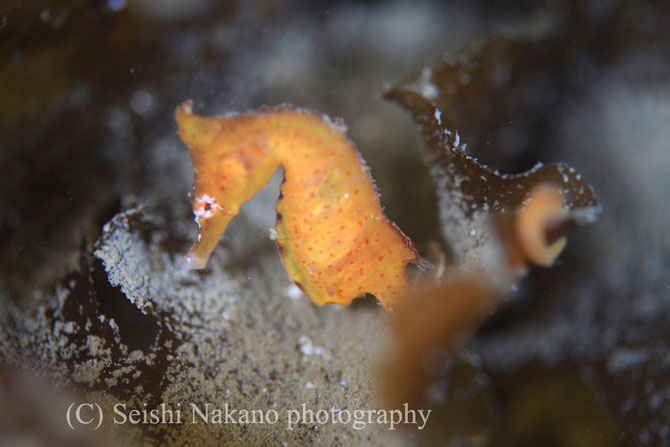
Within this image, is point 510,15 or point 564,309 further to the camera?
point 510,15

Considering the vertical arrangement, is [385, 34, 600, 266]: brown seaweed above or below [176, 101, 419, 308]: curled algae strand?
above

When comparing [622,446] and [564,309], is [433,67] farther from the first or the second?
[622,446]

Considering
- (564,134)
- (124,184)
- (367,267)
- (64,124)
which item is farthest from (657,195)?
(64,124)

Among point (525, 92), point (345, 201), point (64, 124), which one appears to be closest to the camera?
point (345, 201)

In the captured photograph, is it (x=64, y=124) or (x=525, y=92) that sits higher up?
(x=525, y=92)

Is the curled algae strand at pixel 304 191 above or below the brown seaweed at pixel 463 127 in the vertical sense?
below

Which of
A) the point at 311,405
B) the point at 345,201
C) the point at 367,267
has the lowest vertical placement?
the point at 311,405

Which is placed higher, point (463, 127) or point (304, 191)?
point (463, 127)

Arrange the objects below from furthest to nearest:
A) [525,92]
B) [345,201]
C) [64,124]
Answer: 1. [64,124]
2. [525,92]
3. [345,201]
